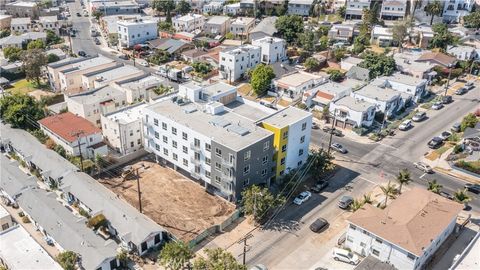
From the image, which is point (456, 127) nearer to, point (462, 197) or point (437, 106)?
point (437, 106)

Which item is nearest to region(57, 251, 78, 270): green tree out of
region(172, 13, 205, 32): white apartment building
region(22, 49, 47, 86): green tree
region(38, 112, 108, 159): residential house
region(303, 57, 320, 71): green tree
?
region(38, 112, 108, 159): residential house

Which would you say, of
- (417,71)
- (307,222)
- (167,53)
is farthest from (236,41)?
(307,222)

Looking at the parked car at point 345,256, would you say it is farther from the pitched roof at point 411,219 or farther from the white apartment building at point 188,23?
the white apartment building at point 188,23

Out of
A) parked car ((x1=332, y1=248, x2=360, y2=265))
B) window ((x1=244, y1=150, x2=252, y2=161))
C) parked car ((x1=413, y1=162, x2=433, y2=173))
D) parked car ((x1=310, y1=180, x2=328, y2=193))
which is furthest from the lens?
parked car ((x1=413, y1=162, x2=433, y2=173))

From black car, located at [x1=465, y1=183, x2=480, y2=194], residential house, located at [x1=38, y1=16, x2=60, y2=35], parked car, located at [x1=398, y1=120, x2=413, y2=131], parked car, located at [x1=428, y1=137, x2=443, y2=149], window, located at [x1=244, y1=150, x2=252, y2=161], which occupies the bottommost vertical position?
black car, located at [x1=465, y1=183, x2=480, y2=194]

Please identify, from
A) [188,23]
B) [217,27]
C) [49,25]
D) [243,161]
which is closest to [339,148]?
[243,161]

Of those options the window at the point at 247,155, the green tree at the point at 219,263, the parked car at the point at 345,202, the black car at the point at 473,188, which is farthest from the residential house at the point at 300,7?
the green tree at the point at 219,263

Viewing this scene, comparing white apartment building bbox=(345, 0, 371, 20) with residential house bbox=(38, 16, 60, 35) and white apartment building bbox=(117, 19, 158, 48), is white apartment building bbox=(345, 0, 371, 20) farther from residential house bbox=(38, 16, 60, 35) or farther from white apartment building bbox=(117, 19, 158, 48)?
residential house bbox=(38, 16, 60, 35)

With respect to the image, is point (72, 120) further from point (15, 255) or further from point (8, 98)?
point (15, 255)
